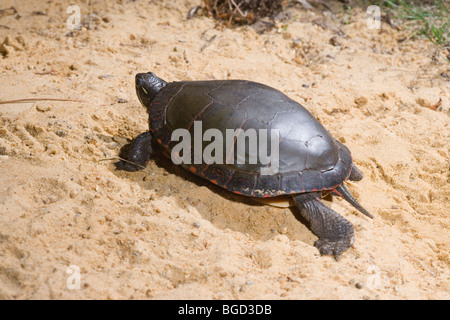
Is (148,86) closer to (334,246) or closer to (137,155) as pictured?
(137,155)

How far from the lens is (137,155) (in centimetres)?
366

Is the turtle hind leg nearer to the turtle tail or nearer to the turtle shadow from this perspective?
the turtle shadow

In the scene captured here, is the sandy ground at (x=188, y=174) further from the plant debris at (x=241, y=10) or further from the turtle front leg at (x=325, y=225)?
the plant debris at (x=241, y=10)

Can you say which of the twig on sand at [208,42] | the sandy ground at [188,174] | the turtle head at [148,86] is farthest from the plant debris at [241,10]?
the turtle head at [148,86]

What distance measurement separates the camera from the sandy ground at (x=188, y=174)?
9.04ft

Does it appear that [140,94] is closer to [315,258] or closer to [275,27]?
[315,258]

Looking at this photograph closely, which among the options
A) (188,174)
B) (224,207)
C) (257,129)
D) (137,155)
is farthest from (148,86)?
(224,207)

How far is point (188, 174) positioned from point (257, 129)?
0.86 metres

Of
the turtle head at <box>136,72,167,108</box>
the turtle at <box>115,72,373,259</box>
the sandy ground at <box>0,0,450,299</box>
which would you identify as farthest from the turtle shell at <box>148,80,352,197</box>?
the turtle head at <box>136,72,167,108</box>

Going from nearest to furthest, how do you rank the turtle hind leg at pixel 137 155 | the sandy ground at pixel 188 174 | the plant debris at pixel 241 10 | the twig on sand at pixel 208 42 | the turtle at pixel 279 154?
1. the sandy ground at pixel 188 174
2. the turtle at pixel 279 154
3. the turtle hind leg at pixel 137 155
4. the twig on sand at pixel 208 42
5. the plant debris at pixel 241 10

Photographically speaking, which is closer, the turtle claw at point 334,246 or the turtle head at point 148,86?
the turtle claw at point 334,246

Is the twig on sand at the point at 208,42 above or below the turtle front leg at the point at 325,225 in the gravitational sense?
above

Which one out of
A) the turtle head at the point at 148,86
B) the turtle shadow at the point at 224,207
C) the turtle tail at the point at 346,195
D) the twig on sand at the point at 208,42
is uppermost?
the turtle head at the point at 148,86

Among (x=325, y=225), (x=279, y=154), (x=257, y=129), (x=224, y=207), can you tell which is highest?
(x=257, y=129)
